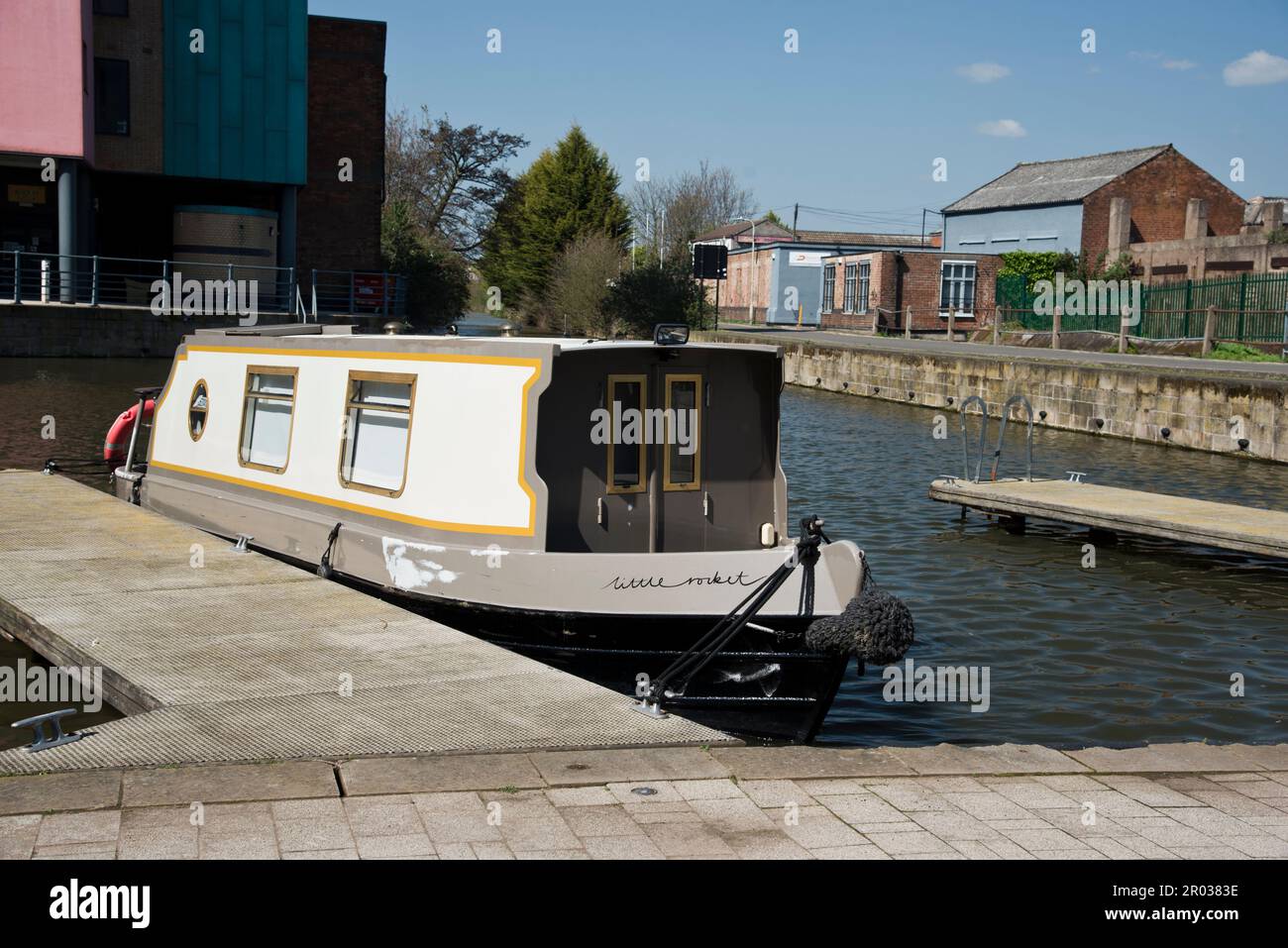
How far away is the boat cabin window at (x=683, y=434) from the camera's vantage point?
9008 millimetres

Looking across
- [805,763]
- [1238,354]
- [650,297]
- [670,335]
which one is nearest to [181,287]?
[650,297]

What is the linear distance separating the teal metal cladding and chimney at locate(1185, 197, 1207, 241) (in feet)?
112

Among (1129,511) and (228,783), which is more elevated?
(1129,511)

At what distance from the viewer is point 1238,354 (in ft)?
96.1

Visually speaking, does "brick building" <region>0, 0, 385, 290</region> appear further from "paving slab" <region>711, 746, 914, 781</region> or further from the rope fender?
"paving slab" <region>711, 746, 914, 781</region>

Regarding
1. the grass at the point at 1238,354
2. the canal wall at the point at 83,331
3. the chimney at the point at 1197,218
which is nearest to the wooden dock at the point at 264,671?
the canal wall at the point at 83,331

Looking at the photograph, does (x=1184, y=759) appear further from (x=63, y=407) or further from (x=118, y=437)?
(x=63, y=407)

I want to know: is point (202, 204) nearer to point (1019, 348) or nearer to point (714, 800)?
point (1019, 348)

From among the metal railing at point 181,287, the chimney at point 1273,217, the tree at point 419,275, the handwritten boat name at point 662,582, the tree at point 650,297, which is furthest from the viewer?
the tree at point 650,297

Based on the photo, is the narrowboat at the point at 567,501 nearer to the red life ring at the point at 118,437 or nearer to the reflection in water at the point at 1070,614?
the reflection in water at the point at 1070,614

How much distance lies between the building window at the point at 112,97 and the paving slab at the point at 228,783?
1361 inches

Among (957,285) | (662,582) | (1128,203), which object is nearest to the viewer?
(662,582)

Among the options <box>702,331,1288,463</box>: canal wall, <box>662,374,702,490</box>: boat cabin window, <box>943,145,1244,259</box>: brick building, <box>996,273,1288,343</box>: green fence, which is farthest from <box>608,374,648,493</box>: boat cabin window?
<box>943,145,1244,259</box>: brick building

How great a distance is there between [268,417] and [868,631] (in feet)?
19.9
